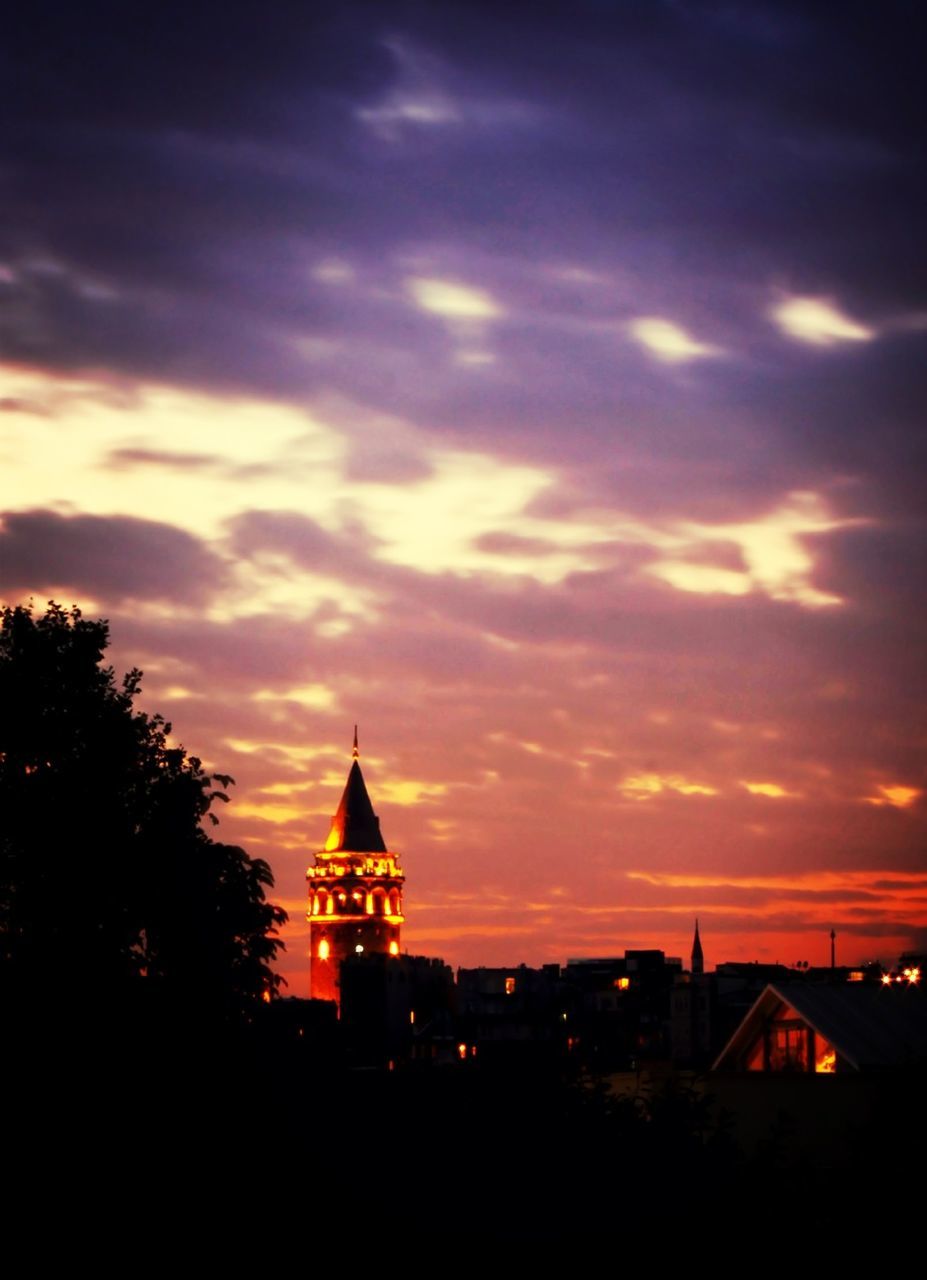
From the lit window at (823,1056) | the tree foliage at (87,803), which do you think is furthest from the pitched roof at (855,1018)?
the tree foliage at (87,803)

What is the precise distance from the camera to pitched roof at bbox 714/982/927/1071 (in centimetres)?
3916

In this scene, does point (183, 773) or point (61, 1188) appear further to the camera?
point (183, 773)

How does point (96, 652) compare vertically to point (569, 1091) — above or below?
above

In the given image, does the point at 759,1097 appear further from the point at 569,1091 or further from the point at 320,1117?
the point at 320,1117

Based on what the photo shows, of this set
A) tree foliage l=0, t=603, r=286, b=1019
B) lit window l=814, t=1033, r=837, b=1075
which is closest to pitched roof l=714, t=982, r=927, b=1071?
lit window l=814, t=1033, r=837, b=1075

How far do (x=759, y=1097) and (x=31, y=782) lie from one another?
29938 mm

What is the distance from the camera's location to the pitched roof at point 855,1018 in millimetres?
39156

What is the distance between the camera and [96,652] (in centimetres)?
6550

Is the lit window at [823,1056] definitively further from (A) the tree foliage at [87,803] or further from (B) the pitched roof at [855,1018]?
(A) the tree foliage at [87,803]

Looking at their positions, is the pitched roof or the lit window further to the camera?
the lit window

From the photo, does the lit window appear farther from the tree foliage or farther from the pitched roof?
the tree foliage

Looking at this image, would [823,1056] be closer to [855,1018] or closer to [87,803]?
[855,1018]

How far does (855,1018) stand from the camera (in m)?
40.2

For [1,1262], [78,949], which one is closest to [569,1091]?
[78,949]
